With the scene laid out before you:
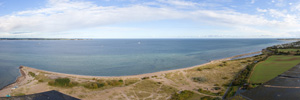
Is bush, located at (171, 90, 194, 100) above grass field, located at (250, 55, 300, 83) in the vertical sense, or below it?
below

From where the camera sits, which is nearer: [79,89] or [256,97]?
[256,97]

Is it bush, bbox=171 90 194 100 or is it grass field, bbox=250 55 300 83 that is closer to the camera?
bush, bbox=171 90 194 100

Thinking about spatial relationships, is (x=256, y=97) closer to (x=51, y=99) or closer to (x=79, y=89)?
(x=51, y=99)

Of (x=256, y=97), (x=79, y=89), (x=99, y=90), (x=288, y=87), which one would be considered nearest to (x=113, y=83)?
(x=99, y=90)

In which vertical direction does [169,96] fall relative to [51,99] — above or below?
below

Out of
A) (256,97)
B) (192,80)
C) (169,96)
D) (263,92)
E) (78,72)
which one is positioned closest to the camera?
(256,97)

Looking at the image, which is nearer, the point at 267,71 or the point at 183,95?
the point at 183,95

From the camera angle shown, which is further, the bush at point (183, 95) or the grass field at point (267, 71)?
the grass field at point (267, 71)

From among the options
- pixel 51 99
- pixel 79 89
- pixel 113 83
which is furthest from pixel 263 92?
pixel 79 89

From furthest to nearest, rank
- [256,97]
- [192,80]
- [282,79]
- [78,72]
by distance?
[78,72], [192,80], [282,79], [256,97]

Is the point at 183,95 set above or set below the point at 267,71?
below

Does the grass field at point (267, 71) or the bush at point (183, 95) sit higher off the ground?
the grass field at point (267, 71)
